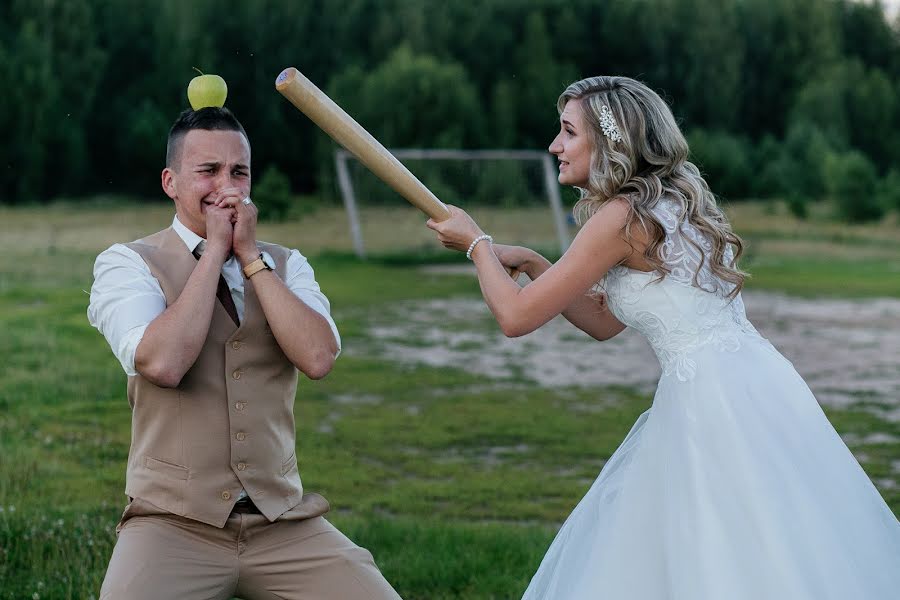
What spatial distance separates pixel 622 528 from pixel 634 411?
667 centimetres

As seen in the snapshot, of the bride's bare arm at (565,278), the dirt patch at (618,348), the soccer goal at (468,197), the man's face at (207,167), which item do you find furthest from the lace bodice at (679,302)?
the soccer goal at (468,197)

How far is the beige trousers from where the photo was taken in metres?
3.20

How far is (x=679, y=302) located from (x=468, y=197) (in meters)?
21.9

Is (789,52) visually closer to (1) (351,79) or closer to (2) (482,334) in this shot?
(1) (351,79)

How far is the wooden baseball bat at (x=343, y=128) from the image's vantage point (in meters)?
3.23

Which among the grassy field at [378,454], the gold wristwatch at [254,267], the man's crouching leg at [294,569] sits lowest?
the grassy field at [378,454]

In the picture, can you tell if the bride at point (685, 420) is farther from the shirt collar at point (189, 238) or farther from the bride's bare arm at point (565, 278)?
the shirt collar at point (189, 238)

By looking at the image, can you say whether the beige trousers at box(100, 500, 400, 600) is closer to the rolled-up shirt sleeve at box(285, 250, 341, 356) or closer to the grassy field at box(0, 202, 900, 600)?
the rolled-up shirt sleeve at box(285, 250, 341, 356)

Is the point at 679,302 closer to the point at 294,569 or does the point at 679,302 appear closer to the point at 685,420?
the point at 685,420

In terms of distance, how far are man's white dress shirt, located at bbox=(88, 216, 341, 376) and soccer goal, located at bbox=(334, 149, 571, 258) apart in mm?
20661

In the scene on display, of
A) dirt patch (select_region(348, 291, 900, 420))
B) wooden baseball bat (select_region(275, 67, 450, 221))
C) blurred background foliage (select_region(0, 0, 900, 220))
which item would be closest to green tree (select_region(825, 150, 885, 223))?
blurred background foliage (select_region(0, 0, 900, 220))

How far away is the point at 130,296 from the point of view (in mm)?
3297

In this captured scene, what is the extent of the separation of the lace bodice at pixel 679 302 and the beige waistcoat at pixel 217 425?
1.00 metres

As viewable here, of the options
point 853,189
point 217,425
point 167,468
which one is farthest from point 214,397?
point 853,189
